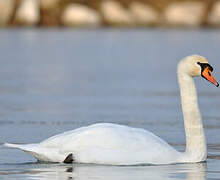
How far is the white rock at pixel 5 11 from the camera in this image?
56.0m

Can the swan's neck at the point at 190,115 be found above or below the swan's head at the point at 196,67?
below

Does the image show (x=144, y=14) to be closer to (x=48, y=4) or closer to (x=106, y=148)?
(x=48, y=4)

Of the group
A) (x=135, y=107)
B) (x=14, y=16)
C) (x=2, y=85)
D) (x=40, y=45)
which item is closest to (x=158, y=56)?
(x=40, y=45)

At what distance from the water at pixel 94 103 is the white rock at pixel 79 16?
29180 mm

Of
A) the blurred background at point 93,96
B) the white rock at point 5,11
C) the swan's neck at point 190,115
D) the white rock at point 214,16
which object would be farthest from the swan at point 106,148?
the white rock at point 214,16

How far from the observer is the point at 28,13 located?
5462 cm

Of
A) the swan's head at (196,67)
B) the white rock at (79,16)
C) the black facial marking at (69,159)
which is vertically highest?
the white rock at (79,16)

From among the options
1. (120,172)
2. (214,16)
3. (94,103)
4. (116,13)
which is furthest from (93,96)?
(214,16)

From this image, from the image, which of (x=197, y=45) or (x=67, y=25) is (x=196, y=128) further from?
(x=67, y=25)

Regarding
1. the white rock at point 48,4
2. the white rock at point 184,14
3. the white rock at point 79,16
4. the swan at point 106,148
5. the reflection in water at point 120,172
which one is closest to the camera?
the reflection in water at point 120,172

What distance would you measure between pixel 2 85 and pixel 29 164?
29.3 feet

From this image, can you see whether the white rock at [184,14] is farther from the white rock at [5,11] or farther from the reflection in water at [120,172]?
the reflection in water at [120,172]

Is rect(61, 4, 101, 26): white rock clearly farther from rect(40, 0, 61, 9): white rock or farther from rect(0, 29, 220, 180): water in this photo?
rect(0, 29, 220, 180): water

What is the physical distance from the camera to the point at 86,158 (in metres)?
9.07
